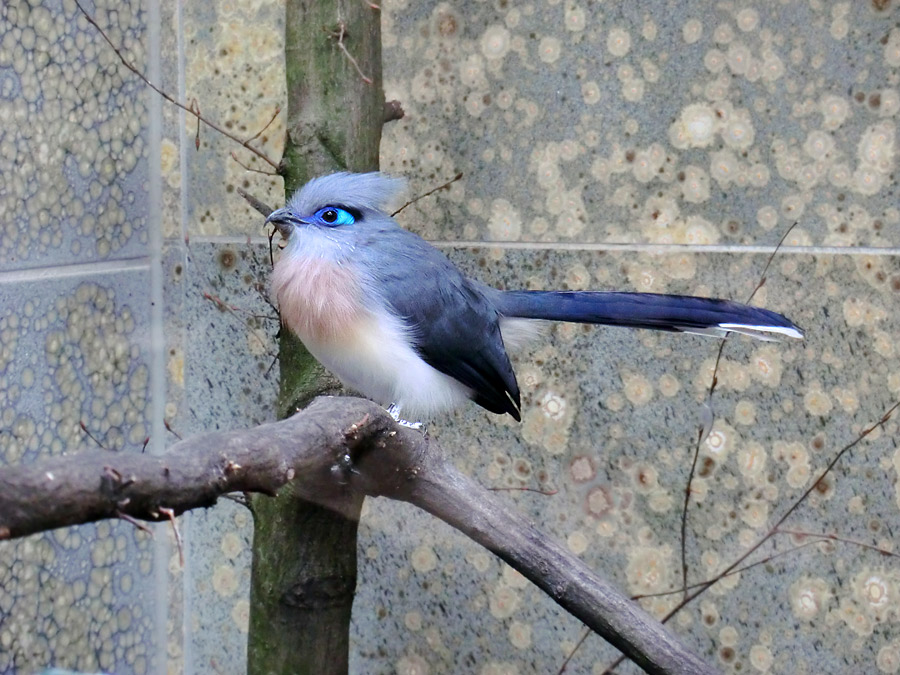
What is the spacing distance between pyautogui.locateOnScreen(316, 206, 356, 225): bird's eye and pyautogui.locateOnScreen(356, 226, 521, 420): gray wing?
1.8 inches

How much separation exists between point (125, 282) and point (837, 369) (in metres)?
1.35

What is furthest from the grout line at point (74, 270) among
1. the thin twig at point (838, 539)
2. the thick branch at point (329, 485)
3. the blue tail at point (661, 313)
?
the thin twig at point (838, 539)

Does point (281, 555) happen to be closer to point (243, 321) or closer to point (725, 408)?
point (243, 321)

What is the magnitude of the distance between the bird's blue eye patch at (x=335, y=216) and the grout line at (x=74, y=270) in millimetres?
474

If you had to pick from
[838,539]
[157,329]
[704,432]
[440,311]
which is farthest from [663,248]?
[157,329]

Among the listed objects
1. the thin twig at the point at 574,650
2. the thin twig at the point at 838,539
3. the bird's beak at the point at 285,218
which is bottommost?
the thin twig at the point at 574,650

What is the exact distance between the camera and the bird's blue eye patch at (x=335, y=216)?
155cm

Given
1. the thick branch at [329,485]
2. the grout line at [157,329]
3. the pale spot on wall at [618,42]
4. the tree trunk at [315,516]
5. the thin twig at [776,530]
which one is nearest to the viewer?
the thick branch at [329,485]

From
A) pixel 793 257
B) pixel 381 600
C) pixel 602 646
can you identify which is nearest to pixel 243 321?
pixel 381 600

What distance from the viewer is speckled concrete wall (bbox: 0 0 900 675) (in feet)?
5.72

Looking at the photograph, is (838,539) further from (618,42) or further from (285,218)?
(285,218)

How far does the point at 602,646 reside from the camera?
6.15 feet

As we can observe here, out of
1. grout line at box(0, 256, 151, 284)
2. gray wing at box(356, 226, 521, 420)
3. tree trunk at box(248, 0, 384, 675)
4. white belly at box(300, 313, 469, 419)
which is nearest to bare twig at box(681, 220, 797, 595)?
gray wing at box(356, 226, 521, 420)

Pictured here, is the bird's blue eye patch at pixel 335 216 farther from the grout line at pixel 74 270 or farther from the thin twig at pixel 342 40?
the grout line at pixel 74 270
